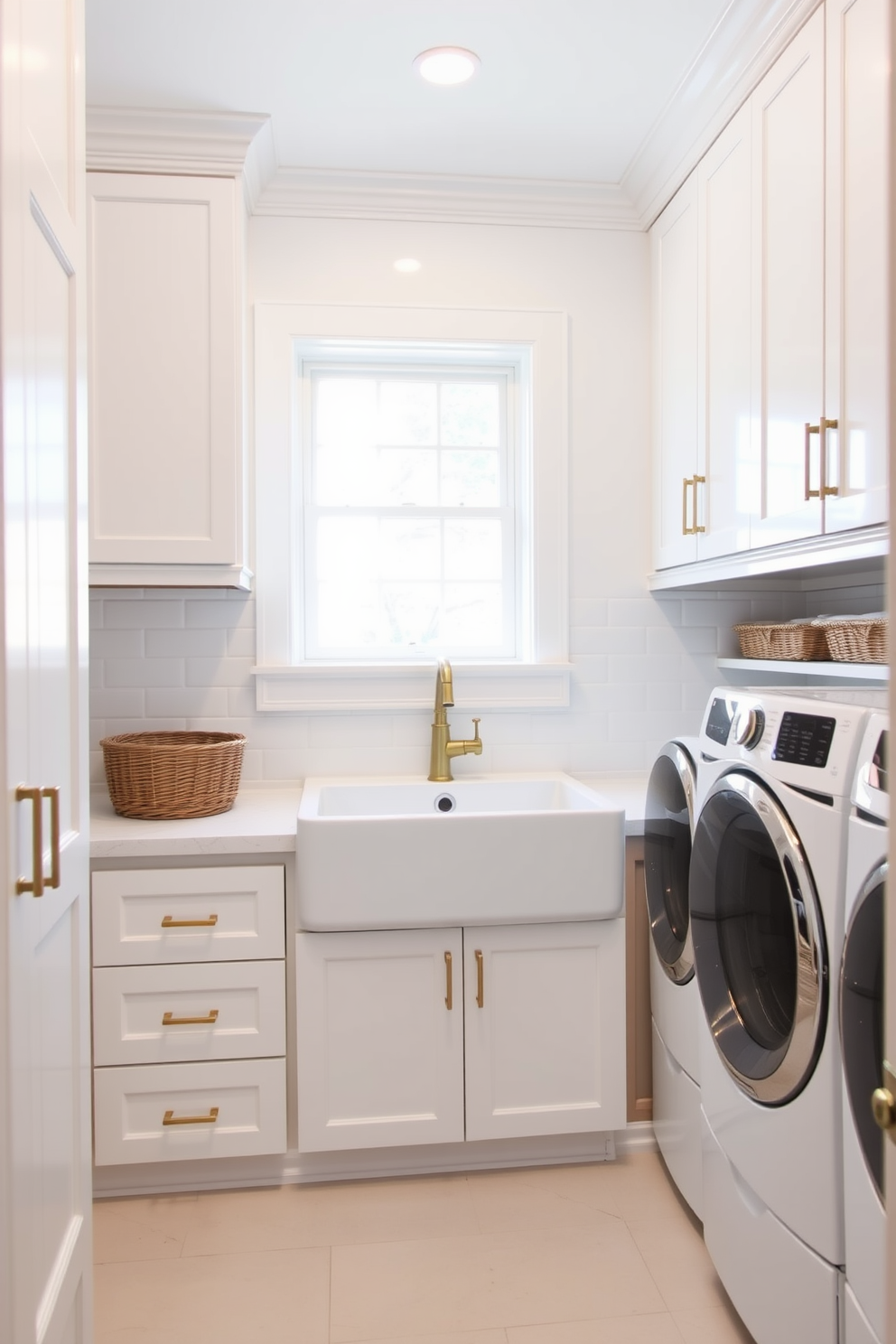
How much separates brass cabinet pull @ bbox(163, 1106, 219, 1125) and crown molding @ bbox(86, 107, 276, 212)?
88.6 inches

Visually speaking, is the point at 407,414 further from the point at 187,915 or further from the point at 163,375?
the point at 187,915

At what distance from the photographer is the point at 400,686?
2682 mm

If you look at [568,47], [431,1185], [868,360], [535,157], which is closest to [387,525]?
[535,157]

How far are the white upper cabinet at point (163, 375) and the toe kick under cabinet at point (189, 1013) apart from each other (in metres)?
0.78

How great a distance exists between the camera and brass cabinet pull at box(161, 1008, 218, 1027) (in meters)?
2.05

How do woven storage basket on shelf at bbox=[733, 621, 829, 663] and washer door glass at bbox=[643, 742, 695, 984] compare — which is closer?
washer door glass at bbox=[643, 742, 695, 984]

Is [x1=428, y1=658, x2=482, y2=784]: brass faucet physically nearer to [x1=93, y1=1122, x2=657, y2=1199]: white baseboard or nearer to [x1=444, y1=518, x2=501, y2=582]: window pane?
[x1=444, y1=518, x2=501, y2=582]: window pane

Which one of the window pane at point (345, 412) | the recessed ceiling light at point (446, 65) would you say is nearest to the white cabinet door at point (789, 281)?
the recessed ceiling light at point (446, 65)

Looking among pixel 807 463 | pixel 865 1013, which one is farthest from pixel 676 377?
pixel 865 1013

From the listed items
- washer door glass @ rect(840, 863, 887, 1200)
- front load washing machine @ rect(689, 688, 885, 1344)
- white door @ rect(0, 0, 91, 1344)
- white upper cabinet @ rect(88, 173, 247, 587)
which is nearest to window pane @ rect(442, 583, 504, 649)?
white upper cabinet @ rect(88, 173, 247, 587)

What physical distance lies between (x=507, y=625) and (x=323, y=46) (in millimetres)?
1545

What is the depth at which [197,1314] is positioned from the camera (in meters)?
1.76

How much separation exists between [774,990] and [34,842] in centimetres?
122

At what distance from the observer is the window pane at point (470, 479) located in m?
2.83
